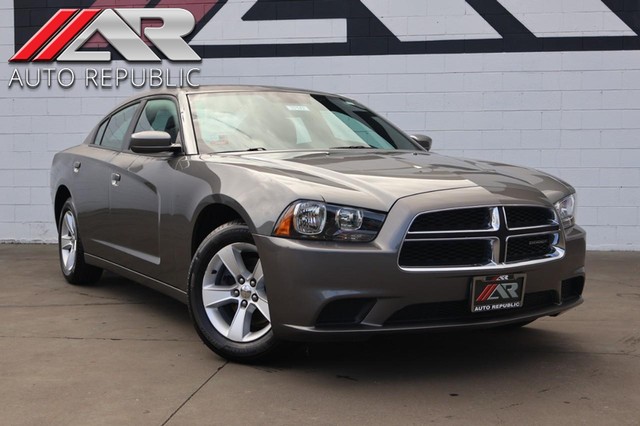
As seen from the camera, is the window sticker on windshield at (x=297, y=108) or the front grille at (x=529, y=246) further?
the window sticker on windshield at (x=297, y=108)

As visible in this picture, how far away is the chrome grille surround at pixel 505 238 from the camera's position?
12.8ft

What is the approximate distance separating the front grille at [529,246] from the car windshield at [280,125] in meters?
1.43

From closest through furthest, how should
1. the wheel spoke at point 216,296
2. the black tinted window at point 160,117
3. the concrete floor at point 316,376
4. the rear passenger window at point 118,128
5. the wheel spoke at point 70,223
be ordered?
1. the concrete floor at point 316,376
2. the wheel spoke at point 216,296
3. the black tinted window at point 160,117
4. the rear passenger window at point 118,128
5. the wheel spoke at point 70,223

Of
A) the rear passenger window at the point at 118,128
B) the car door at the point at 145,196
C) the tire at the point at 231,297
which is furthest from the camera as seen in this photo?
the rear passenger window at the point at 118,128

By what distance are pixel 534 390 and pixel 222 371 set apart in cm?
152

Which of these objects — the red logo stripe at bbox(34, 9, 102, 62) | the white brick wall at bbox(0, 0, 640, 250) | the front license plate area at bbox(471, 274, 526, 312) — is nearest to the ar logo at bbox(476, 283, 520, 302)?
the front license plate area at bbox(471, 274, 526, 312)

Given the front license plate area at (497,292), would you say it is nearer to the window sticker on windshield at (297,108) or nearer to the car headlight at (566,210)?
the car headlight at (566,210)

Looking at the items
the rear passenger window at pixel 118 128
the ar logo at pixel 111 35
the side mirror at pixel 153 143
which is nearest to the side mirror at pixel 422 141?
the side mirror at pixel 153 143

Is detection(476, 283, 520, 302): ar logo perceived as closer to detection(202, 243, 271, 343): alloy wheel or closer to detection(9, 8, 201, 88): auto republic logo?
detection(202, 243, 271, 343): alloy wheel

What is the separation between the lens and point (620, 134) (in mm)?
9508

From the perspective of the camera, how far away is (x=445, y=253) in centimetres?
394

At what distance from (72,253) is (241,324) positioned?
3.05m

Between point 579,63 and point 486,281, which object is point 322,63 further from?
point 486,281

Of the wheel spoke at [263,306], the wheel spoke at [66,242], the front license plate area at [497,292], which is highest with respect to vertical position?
the front license plate area at [497,292]
